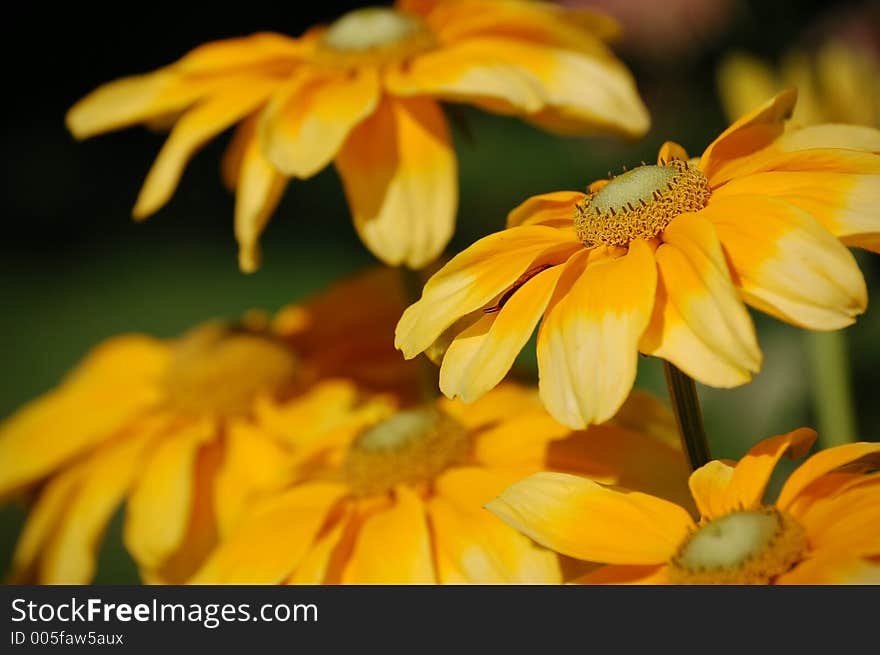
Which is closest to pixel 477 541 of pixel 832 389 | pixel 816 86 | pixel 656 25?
pixel 832 389

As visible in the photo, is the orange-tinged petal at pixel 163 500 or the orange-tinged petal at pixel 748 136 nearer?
the orange-tinged petal at pixel 748 136

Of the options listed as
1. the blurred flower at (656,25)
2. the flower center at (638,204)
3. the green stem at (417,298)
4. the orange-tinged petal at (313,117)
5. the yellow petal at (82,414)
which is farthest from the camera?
the blurred flower at (656,25)

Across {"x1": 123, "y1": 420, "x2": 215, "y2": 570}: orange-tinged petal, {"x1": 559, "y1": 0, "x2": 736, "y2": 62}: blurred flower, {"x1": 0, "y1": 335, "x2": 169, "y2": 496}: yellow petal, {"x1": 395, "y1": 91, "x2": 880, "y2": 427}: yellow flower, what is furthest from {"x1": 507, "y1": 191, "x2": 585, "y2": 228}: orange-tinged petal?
{"x1": 559, "y1": 0, "x2": 736, "y2": 62}: blurred flower

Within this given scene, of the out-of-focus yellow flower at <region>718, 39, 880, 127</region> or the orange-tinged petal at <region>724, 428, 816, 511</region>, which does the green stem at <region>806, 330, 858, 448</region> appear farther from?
the orange-tinged petal at <region>724, 428, 816, 511</region>

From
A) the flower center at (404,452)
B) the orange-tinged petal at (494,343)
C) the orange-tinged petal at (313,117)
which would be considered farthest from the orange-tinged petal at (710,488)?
the orange-tinged petal at (313,117)

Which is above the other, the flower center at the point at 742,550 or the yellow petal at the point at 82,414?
the yellow petal at the point at 82,414

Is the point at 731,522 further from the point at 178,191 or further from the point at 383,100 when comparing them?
the point at 178,191

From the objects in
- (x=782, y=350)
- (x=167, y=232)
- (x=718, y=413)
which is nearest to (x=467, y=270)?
(x=718, y=413)

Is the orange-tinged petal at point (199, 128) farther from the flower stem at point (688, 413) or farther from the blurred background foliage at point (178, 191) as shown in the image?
the blurred background foliage at point (178, 191)
